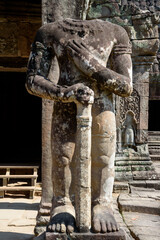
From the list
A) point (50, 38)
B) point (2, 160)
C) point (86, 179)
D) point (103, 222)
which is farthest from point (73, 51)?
point (2, 160)

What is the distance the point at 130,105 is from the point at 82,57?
3.88 meters

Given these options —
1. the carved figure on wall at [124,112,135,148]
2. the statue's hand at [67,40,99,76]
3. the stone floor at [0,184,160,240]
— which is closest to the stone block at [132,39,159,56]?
the carved figure on wall at [124,112,135,148]

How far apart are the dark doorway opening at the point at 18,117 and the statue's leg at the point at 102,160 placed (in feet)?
22.7

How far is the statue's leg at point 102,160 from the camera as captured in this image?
2883mm

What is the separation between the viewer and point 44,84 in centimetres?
290

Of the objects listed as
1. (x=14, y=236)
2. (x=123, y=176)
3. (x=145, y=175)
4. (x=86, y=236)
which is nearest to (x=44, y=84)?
(x=86, y=236)

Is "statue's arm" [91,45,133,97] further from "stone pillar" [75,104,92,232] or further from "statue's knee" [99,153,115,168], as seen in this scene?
"statue's knee" [99,153,115,168]

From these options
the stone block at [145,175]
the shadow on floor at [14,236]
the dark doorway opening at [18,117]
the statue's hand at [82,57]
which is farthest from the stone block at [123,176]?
the dark doorway opening at [18,117]

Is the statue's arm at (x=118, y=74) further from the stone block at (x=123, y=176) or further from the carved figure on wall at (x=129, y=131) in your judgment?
the carved figure on wall at (x=129, y=131)

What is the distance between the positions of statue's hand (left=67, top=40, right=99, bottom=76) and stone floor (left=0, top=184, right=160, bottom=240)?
5.04ft

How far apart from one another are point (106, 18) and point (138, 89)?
1450 mm

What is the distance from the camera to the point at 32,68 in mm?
3055

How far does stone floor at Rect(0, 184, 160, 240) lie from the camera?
3646 millimetres

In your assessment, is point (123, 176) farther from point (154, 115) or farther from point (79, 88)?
point (154, 115)
